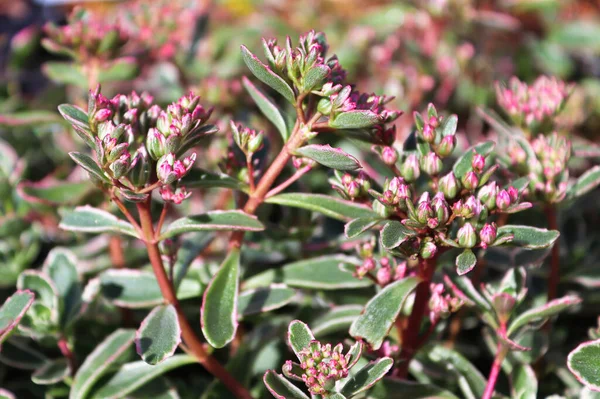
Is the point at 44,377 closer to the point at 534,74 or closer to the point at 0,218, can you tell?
the point at 0,218

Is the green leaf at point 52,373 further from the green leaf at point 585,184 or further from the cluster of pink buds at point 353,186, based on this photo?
the green leaf at point 585,184

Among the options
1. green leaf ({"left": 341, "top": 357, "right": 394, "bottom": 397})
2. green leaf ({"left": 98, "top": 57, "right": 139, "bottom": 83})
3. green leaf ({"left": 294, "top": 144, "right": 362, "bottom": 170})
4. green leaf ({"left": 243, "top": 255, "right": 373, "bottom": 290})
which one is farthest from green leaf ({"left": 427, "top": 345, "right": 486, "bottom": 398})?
green leaf ({"left": 98, "top": 57, "right": 139, "bottom": 83})

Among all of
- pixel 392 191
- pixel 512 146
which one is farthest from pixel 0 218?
pixel 512 146

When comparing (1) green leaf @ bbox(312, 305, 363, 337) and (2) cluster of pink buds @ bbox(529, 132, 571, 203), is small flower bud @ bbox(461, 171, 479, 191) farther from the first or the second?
(1) green leaf @ bbox(312, 305, 363, 337)

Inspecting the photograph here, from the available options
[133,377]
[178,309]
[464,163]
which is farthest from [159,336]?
[464,163]

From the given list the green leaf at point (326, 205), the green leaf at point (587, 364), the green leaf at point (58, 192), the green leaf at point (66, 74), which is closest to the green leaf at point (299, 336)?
the green leaf at point (326, 205)

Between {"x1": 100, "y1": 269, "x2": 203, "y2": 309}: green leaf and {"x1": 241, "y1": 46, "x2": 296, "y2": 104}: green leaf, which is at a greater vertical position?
{"x1": 241, "y1": 46, "x2": 296, "y2": 104}: green leaf
